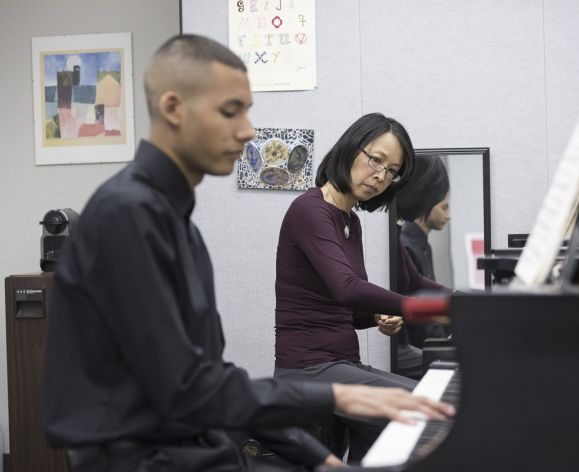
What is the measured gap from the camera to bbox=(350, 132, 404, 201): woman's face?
278cm

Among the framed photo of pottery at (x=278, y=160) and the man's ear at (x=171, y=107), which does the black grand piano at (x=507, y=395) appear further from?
the framed photo of pottery at (x=278, y=160)

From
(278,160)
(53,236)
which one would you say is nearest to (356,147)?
(278,160)

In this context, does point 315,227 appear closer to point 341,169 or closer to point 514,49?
point 341,169

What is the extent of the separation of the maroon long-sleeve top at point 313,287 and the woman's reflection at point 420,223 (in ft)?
2.86

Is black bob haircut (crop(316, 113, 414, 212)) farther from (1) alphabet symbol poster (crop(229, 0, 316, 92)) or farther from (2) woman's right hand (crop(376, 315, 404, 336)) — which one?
(1) alphabet symbol poster (crop(229, 0, 316, 92))

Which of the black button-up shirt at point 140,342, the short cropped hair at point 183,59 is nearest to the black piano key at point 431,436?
the black button-up shirt at point 140,342

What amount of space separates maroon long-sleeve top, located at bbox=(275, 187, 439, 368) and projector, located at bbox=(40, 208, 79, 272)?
1.38m

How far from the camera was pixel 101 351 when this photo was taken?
141cm

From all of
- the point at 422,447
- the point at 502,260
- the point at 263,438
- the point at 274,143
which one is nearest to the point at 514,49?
the point at 274,143

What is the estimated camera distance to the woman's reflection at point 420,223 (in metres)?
3.60

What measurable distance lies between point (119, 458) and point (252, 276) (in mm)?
2230

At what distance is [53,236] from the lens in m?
3.79

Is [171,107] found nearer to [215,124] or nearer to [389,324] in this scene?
[215,124]

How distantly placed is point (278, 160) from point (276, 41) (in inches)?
19.0
